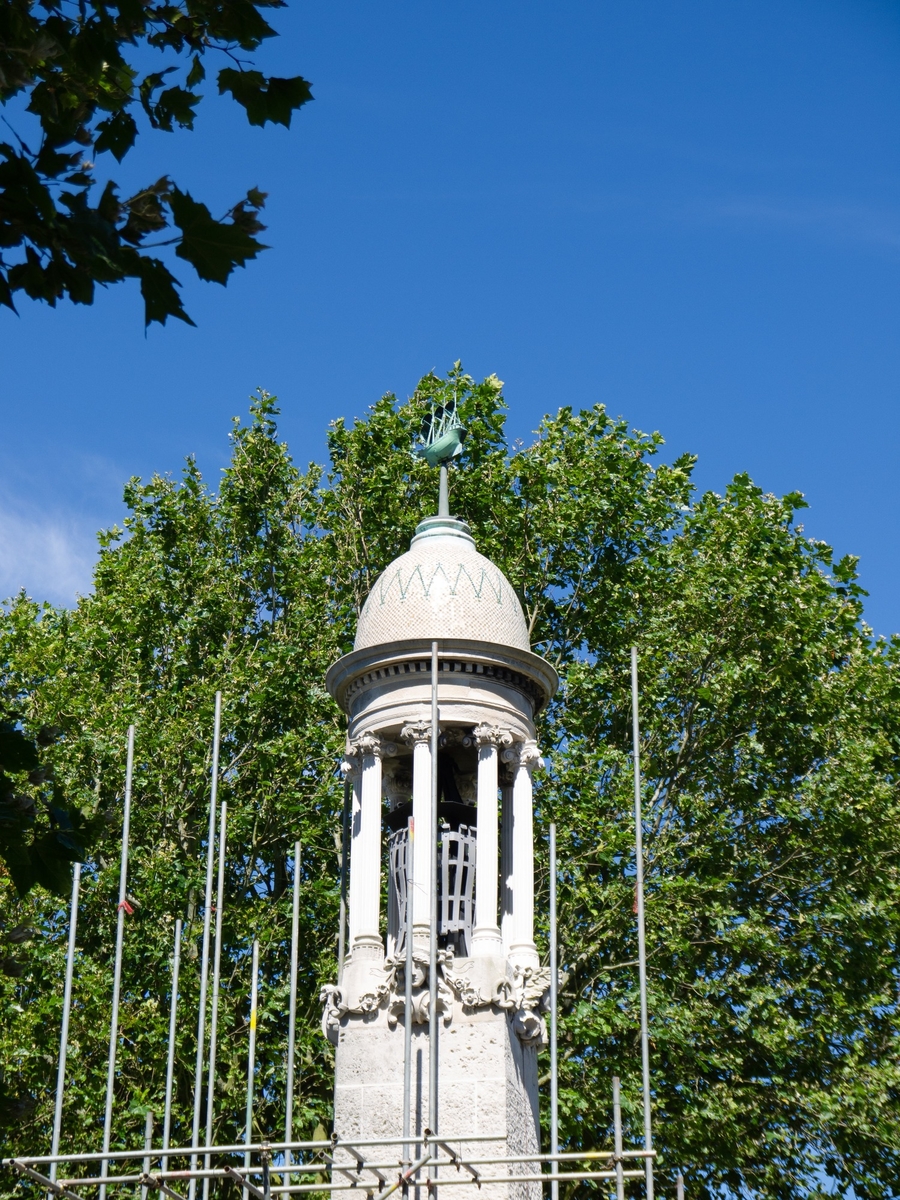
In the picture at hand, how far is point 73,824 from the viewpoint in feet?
22.6

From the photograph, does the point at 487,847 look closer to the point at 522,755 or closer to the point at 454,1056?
the point at 522,755

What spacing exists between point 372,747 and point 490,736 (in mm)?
1162

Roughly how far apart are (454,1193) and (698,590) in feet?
47.9

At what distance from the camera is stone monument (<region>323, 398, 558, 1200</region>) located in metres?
15.0

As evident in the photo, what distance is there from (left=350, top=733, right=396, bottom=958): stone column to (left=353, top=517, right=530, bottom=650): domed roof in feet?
3.36

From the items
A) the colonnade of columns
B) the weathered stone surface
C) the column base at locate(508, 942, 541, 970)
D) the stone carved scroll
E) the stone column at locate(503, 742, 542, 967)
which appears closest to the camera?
the weathered stone surface

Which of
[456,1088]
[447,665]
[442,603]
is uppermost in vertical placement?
[442,603]

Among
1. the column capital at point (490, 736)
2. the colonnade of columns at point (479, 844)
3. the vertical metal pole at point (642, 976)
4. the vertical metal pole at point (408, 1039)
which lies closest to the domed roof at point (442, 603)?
the column capital at point (490, 736)

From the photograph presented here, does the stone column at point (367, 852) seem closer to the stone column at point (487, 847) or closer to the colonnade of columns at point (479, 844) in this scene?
the colonnade of columns at point (479, 844)

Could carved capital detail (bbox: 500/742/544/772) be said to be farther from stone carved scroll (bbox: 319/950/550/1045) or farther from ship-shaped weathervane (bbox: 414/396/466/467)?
ship-shaped weathervane (bbox: 414/396/466/467)

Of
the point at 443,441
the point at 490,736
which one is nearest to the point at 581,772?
the point at 443,441

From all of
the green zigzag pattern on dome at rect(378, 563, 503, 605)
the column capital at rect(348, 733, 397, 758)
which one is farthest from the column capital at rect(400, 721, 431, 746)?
the green zigzag pattern on dome at rect(378, 563, 503, 605)

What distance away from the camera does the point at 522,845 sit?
16750 mm

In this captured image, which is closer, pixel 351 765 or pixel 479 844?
pixel 479 844
